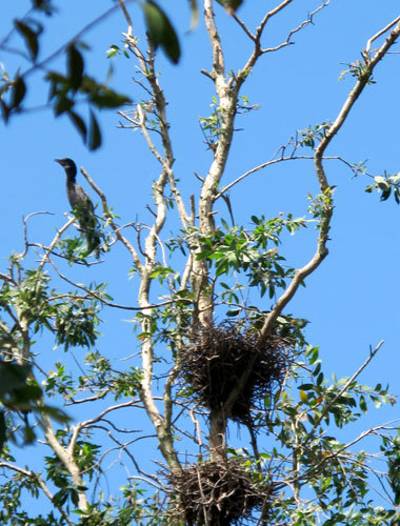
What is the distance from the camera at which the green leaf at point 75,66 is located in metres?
2.62

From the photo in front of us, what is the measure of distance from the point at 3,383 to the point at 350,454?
693cm

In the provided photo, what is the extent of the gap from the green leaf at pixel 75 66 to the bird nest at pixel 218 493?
235 inches

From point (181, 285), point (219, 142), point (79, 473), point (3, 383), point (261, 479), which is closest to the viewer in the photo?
point (3, 383)

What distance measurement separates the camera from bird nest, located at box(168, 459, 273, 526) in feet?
27.6

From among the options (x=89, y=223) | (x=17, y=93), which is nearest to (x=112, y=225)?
(x=89, y=223)

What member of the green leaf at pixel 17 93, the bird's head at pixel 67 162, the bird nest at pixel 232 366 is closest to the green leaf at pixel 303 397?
the bird nest at pixel 232 366

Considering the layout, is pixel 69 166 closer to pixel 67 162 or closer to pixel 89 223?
pixel 67 162

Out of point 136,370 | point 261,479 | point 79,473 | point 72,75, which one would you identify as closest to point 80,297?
point 136,370

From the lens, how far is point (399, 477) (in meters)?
8.95

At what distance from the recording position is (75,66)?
2.63 meters

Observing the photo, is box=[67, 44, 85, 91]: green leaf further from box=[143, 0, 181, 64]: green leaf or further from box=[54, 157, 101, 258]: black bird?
box=[54, 157, 101, 258]: black bird

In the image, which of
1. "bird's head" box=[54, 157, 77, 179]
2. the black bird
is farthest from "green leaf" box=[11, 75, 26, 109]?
"bird's head" box=[54, 157, 77, 179]

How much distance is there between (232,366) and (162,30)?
653cm

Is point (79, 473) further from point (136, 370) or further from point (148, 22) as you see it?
point (148, 22)
